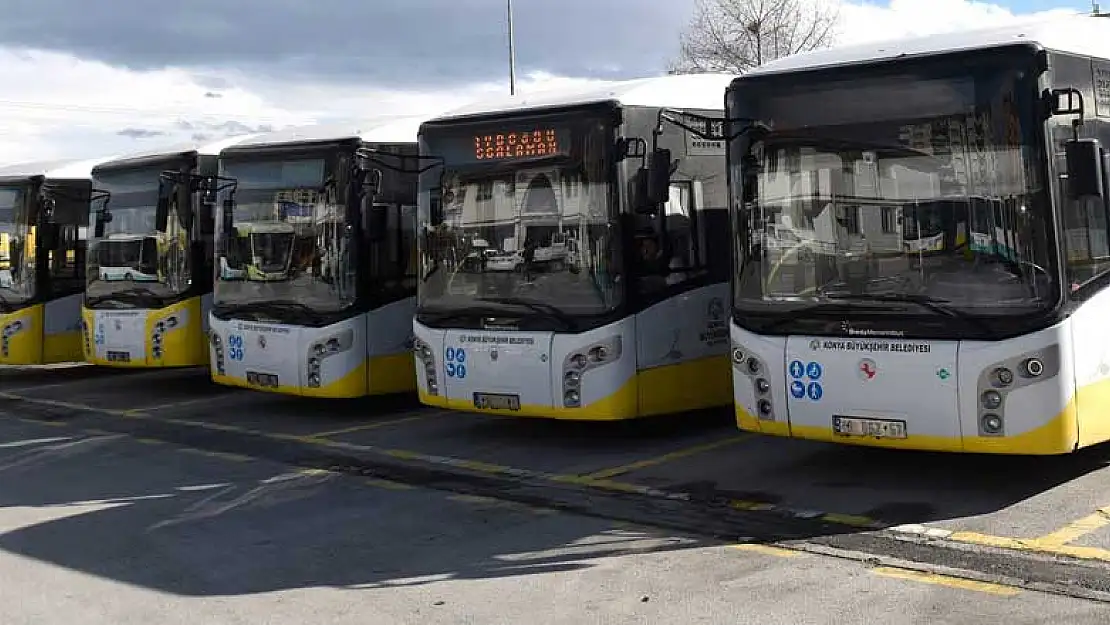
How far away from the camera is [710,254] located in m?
11.4

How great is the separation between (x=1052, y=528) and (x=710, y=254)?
4610 mm

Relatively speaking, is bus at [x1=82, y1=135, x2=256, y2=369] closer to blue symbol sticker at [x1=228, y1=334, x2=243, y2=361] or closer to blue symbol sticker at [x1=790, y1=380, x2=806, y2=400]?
blue symbol sticker at [x1=228, y1=334, x2=243, y2=361]

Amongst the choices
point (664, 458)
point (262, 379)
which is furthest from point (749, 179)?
point (262, 379)

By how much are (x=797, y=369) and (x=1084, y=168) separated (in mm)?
2251

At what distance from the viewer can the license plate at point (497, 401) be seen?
10.8 meters

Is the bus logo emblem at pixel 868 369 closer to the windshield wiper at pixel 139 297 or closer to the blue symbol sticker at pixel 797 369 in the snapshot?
the blue symbol sticker at pixel 797 369

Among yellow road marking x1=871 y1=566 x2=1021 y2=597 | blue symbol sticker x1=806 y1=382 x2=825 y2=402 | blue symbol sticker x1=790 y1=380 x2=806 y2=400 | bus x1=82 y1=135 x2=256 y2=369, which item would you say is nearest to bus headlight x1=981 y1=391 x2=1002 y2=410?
blue symbol sticker x1=806 y1=382 x2=825 y2=402

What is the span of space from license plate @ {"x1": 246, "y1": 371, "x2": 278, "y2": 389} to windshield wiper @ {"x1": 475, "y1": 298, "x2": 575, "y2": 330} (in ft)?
11.2

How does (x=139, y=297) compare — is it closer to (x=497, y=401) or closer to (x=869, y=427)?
(x=497, y=401)

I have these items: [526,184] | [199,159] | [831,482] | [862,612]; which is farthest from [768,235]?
[199,159]

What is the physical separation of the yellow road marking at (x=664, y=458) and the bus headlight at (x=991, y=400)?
3.08 meters

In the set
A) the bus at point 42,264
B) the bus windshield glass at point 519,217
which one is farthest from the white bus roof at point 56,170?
the bus windshield glass at point 519,217

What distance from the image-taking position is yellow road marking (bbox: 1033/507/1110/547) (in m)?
7.20

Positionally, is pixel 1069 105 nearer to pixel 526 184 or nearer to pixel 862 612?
pixel 862 612
